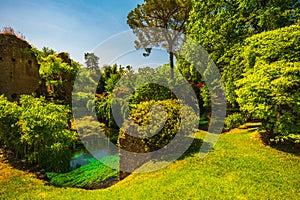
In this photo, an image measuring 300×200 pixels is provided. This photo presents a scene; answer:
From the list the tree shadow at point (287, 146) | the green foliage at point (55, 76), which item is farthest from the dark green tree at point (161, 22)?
the tree shadow at point (287, 146)

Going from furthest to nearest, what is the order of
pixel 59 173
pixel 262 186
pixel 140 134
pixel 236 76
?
pixel 236 76, pixel 59 173, pixel 140 134, pixel 262 186

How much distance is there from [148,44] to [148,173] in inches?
841

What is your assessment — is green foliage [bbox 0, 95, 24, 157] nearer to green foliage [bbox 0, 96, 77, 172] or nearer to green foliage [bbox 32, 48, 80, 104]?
green foliage [bbox 0, 96, 77, 172]

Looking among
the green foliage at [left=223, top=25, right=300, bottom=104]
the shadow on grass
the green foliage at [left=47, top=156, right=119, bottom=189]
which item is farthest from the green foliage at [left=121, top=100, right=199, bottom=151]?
the green foliage at [left=223, top=25, right=300, bottom=104]

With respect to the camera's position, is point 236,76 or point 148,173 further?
point 236,76

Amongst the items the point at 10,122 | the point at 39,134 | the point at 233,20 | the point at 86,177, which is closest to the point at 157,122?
the point at 86,177

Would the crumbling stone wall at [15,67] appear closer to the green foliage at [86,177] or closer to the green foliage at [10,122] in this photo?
the green foliage at [10,122]

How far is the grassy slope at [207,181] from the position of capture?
6375mm

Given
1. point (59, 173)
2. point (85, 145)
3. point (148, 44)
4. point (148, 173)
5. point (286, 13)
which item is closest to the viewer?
point (148, 173)

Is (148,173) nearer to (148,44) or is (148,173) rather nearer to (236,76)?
(236,76)

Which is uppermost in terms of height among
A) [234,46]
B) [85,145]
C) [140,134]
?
[234,46]

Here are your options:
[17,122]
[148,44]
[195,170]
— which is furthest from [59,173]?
[148,44]

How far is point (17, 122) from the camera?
1029 cm

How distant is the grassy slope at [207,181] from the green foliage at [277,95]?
1378 millimetres
